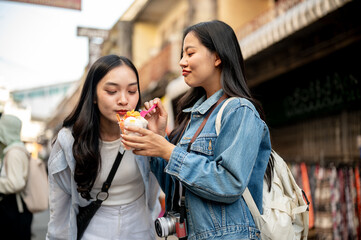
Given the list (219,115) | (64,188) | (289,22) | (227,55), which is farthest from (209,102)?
(289,22)

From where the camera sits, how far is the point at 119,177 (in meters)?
2.43

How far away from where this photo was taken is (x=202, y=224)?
6.00 feet

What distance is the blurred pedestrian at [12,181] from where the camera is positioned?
422cm

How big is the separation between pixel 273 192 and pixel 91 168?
45.8 inches

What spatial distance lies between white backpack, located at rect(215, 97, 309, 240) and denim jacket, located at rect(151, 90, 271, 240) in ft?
0.17

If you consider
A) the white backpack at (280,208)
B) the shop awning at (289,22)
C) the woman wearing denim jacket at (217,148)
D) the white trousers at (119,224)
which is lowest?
the white trousers at (119,224)

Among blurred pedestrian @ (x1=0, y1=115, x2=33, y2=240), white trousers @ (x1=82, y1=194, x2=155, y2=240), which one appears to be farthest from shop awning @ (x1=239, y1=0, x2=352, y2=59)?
blurred pedestrian @ (x1=0, y1=115, x2=33, y2=240)

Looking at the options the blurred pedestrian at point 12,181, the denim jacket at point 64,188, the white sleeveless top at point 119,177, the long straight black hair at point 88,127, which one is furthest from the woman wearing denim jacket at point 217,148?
the blurred pedestrian at point 12,181

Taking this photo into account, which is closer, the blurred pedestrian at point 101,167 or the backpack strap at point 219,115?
the backpack strap at point 219,115

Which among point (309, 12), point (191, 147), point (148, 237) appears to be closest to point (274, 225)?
point (191, 147)

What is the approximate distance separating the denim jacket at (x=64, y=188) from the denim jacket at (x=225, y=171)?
0.72 m

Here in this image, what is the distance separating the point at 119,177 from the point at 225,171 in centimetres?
96

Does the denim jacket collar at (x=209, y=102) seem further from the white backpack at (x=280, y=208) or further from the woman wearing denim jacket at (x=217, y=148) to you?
the white backpack at (x=280, y=208)

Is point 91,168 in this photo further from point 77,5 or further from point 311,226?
point 311,226
